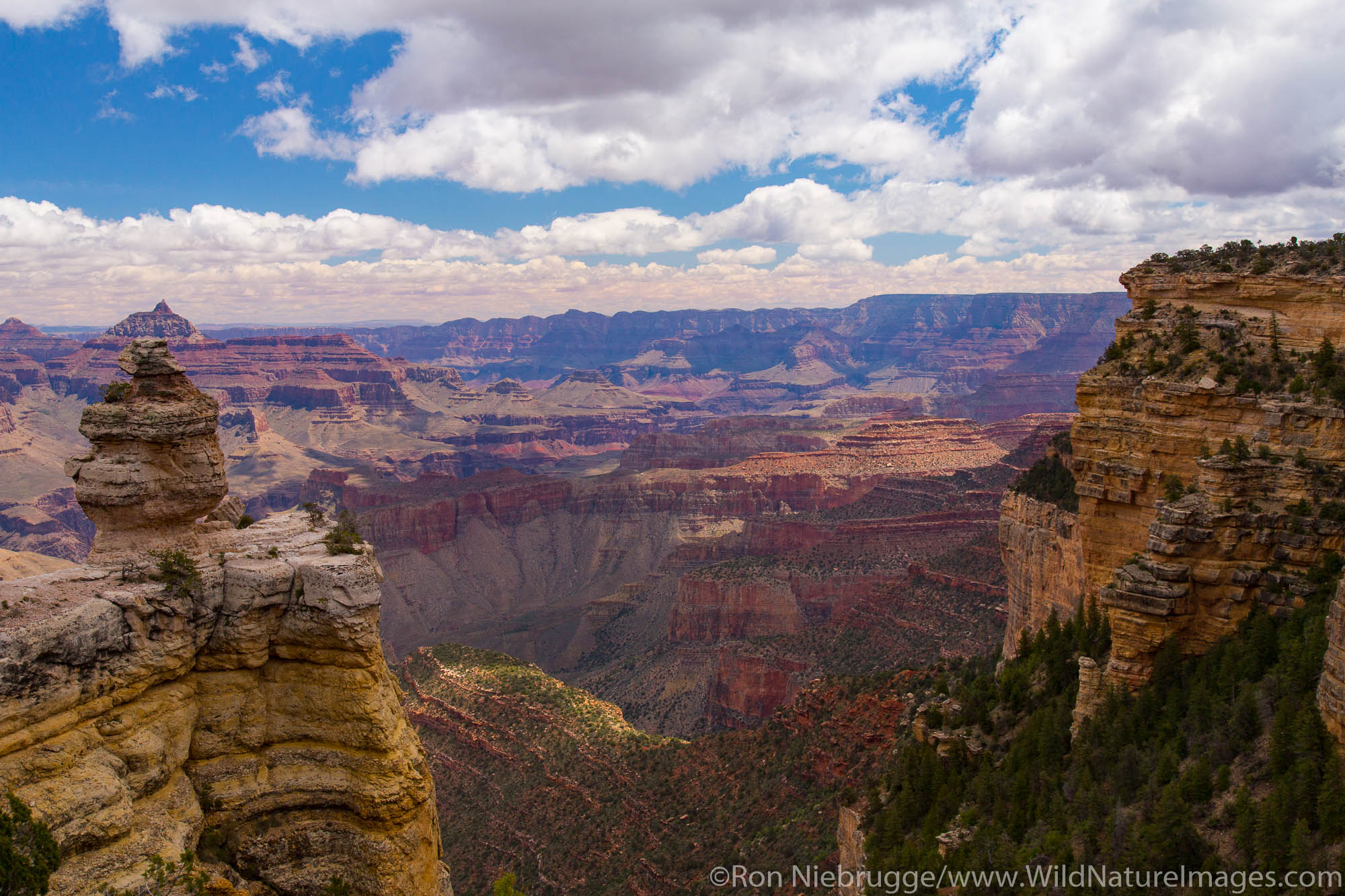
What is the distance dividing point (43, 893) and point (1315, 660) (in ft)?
71.2

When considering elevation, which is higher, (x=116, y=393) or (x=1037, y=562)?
(x=116, y=393)

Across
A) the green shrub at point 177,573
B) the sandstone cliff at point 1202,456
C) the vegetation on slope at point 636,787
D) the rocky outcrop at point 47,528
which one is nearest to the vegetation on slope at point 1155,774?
the sandstone cliff at point 1202,456

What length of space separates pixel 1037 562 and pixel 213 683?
108ft

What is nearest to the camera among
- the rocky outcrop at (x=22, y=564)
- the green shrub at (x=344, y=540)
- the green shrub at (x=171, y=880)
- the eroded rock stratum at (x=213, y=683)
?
the green shrub at (x=171, y=880)

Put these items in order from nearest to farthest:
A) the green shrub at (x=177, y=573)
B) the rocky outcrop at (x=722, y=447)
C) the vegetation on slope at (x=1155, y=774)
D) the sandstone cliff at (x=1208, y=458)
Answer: the vegetation on slope at (x=1155, y=774) → the green shrub at (x=177, y=573) → the sandstone cliff at (x=1208, y=458) → the rocky outcrop at (x=722, y=447)

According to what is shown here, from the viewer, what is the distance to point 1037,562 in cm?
3891

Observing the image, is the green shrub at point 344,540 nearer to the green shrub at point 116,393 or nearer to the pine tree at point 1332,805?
the green shrub at point 116,393

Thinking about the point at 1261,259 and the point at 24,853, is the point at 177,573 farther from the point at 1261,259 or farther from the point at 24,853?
the point at 1261,259

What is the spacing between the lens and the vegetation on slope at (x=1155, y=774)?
14750 millimetres

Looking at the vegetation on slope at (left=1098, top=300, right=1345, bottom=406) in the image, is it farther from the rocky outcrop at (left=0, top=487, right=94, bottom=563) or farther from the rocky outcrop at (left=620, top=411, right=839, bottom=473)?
the rocky outcrop at (left=0, top=487, right=94, bottom=563)

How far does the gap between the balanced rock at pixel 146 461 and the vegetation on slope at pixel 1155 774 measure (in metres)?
18.9

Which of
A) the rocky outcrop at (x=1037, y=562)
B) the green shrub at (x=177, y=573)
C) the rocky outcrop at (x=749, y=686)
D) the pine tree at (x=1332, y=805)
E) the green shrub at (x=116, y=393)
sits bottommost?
the rocky outcrop at (x=749, y=686)

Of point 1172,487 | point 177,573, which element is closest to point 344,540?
point 177,573

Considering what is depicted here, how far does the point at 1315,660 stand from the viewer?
1677cm
